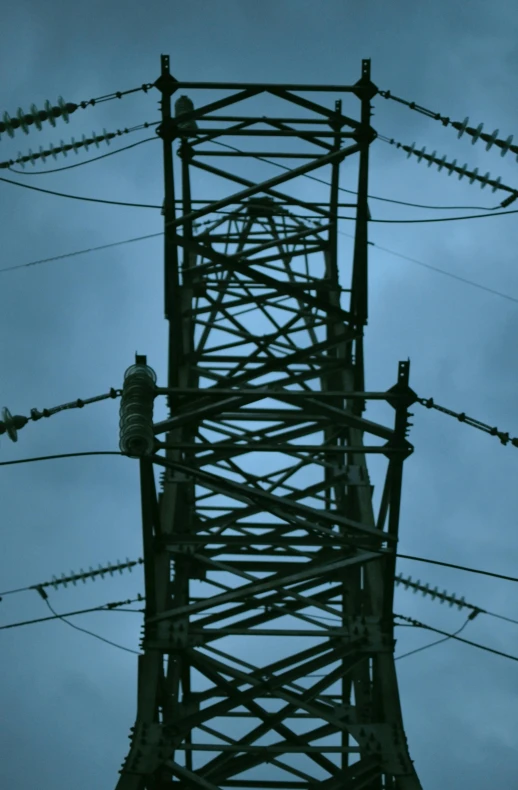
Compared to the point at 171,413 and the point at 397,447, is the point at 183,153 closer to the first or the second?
the point at 171,413

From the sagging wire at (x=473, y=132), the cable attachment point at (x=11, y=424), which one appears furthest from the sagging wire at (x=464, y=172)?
the cable attachment point at (x=11, y=424)

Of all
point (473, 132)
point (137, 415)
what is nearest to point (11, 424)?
point (137, 415)

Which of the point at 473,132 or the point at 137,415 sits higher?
the point at 473,132

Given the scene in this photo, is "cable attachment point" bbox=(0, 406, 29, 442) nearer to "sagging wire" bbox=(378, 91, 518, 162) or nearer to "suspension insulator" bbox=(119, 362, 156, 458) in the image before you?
"suspension insulator" bbox=(119, 362, 156, 458)

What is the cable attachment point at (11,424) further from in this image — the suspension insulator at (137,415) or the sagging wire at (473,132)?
the sagging wire at (473,132)

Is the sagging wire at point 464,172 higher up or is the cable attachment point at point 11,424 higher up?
the sagging wire at point 464,172

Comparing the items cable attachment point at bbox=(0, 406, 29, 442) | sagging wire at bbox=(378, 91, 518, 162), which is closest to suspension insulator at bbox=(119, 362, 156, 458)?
cable attachment point at bbox=(0, 406, 29, 442)

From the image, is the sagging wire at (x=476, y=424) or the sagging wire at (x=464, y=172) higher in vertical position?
the sagging wire at (x=464, y=172)

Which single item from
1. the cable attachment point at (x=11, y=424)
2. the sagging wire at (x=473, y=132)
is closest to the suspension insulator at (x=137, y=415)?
the cable attachment point at (x=11, y=424)

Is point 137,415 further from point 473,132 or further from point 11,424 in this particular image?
point 473,132

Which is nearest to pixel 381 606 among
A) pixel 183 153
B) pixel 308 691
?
pixel 308 691
